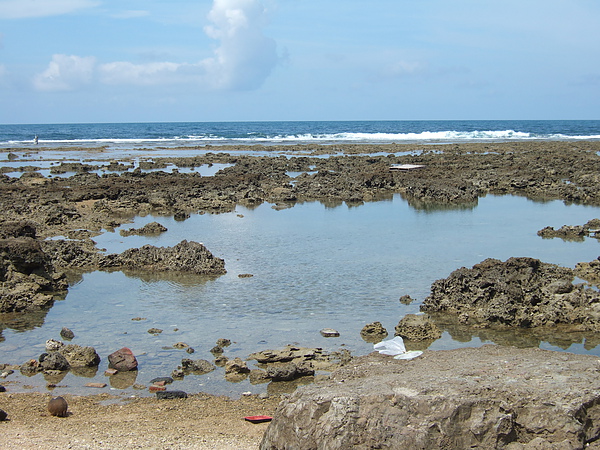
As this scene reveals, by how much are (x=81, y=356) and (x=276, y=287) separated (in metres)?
4.17

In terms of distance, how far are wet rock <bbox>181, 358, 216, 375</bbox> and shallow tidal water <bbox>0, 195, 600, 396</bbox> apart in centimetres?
11

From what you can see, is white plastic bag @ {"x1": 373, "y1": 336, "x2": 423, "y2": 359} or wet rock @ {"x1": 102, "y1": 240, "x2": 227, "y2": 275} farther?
wet rock @ {"x1": 102, "y1": 240, "x2": 227, "y2": 275}

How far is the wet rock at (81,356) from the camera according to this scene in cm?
797

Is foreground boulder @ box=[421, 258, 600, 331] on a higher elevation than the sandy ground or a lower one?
higher

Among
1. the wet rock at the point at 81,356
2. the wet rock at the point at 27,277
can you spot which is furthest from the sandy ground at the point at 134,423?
the wet rock at the point at 27,277

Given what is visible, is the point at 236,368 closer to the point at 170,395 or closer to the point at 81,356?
the point at 170,395

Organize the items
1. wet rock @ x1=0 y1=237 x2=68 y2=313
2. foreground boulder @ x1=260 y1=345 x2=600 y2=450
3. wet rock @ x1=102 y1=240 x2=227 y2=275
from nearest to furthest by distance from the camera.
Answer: foreground boulder @ x1=260 y1=345 x2=600 y2=450 < wet rock @ x1=0 y1=237 x2=68 y2=313 < wet rock @ x1=102 y1=240 x2=227 y2=275

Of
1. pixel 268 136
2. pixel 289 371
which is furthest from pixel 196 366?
pixel 268 136

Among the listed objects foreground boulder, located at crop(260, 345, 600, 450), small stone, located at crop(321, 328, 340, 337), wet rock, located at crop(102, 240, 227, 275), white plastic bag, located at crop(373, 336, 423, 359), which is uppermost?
foreground boulder, located at crop(260, 345, 600, 450)

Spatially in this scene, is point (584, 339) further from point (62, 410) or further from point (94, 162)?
point (94, 162)

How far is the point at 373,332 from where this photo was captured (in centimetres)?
881

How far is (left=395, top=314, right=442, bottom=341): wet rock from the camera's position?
8.77 m

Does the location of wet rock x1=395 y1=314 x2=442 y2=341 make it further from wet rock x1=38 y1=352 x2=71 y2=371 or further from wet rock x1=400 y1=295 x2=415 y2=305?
wet rock x1=38 y1=352 x2=71 y2=371

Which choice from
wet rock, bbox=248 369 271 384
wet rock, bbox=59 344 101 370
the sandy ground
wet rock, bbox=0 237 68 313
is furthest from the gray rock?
wet rock, bbox=0 237 68 313
